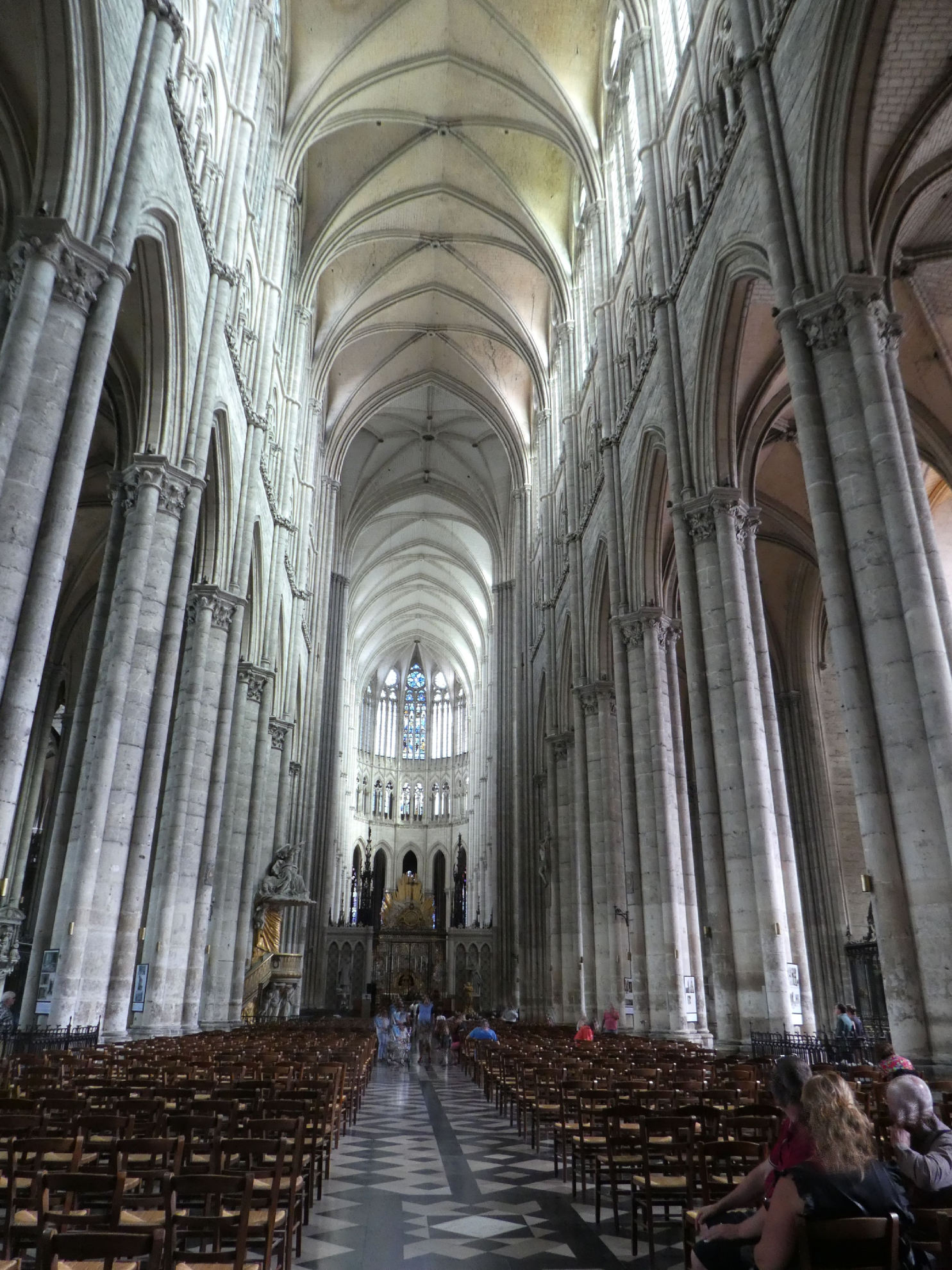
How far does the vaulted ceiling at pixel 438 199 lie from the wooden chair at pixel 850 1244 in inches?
1068

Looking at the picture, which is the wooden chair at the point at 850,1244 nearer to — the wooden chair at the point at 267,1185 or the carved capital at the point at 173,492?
the wooden chair at the point at 267,1185

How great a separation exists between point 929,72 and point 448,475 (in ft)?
119

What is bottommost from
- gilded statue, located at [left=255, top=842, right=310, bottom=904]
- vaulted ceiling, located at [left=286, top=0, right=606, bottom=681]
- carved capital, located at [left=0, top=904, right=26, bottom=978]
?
carved capital, located at [left=0, top=904, right=26, bottom=978]

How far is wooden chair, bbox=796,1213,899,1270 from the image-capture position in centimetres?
284

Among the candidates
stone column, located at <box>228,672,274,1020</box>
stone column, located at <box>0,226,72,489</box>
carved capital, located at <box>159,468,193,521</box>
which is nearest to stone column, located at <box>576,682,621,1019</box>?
stone column, located at <box>228,672,274,1020</box>

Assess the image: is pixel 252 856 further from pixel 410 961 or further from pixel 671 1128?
pixel 410 961

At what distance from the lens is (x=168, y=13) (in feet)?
42.7

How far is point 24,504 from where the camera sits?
9.69m

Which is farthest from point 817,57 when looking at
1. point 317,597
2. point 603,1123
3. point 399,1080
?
point 317,597

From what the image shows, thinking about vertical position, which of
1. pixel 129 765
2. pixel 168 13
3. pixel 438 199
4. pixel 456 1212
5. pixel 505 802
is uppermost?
pixel 438 199

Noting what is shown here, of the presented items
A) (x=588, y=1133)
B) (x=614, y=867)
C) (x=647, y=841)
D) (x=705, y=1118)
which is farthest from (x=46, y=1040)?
(x=614, y=867)

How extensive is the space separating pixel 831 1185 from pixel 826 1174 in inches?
1.5

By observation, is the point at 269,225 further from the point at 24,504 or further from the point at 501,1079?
the point at 501,1079

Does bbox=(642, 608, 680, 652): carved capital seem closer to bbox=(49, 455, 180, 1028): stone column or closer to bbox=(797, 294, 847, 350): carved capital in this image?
bbox=(797, 294, 847, 350): carved capital
